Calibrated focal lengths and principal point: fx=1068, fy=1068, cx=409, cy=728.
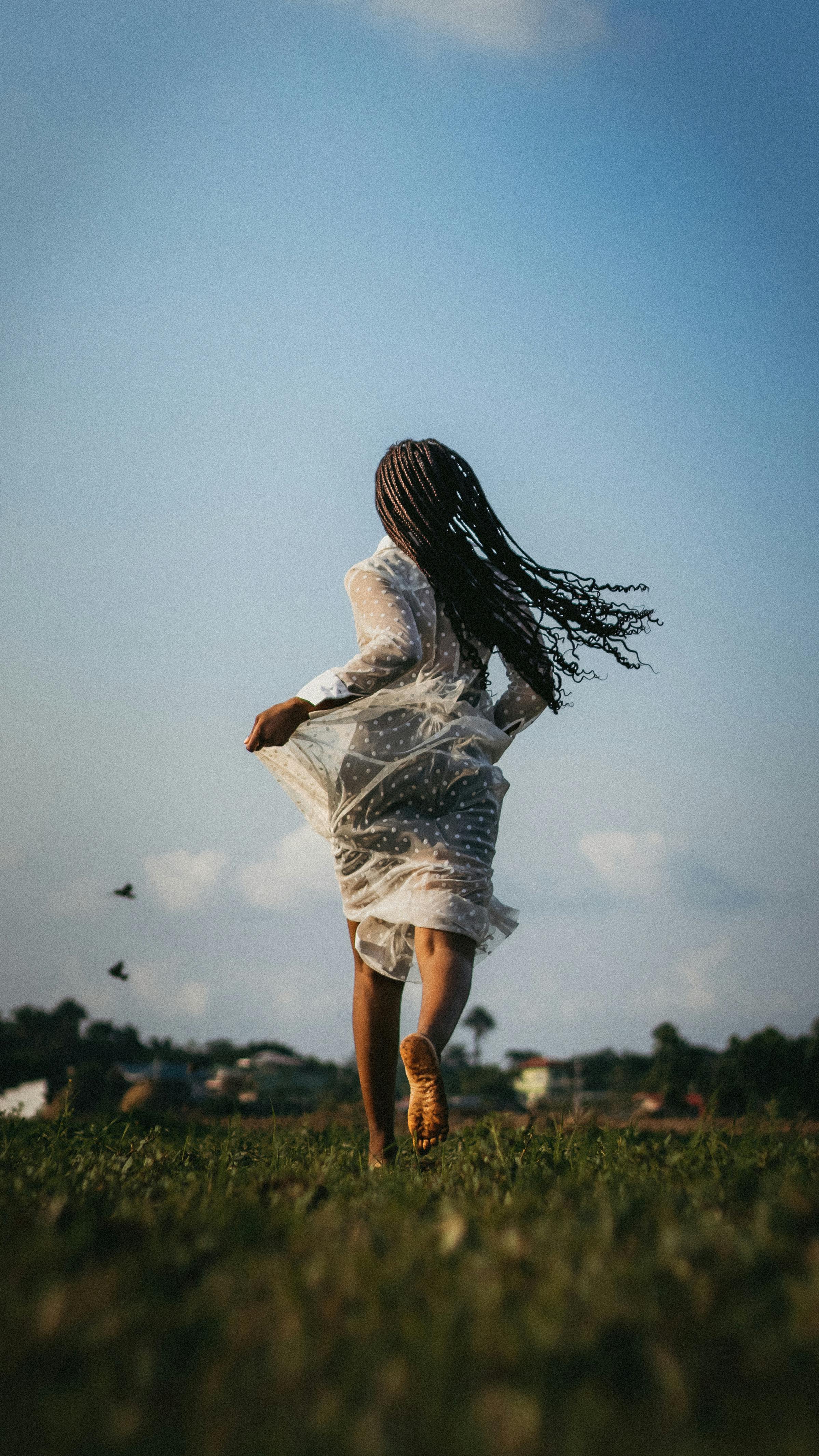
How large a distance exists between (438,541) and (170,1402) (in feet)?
11.3

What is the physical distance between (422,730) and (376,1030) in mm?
1087

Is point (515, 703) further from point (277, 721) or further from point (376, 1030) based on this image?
point (376, 1030)

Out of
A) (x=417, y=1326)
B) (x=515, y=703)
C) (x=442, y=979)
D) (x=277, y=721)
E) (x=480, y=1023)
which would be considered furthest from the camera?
(x=480, y=1023)

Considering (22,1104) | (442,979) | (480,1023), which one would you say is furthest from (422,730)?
(480,1023)

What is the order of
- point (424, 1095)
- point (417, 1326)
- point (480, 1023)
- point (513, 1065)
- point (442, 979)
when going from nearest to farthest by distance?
1. point (417, 1326)
2. point (424, 1095)
3. point (442, 979)
4. point (513, 1065)
5. point (480, 1023)

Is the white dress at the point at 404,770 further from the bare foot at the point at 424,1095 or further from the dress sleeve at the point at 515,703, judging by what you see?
the bare foot at the point at 424,1095

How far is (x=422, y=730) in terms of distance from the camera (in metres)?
3.90

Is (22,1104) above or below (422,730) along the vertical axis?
below

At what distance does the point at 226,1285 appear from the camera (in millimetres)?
1248

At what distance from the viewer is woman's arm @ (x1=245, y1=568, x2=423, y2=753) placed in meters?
3.73

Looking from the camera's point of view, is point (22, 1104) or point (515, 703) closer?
point (515, 703)

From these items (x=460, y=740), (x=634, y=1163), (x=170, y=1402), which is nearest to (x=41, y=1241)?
(x=170, y=1402)

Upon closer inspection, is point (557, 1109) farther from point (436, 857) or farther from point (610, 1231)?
point (610, 1231)

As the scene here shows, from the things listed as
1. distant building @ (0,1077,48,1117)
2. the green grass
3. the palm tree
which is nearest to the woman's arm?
distant building @ (0,1077,48,1117)
